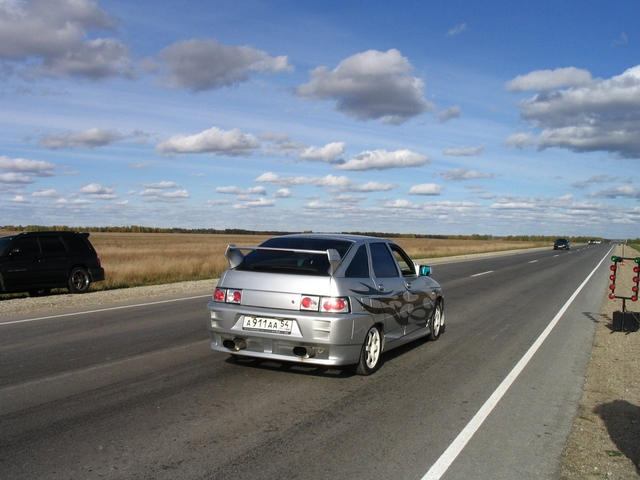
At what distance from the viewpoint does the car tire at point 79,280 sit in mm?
15922

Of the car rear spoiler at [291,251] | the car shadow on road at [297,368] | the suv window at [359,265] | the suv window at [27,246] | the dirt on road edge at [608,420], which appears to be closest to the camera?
the dirt on road edge at [608,420]

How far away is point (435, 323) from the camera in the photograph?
955 centimetres

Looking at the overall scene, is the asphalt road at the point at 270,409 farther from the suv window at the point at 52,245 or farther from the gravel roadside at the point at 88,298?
the suv window at the point at 52,245

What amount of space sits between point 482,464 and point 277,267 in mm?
3292

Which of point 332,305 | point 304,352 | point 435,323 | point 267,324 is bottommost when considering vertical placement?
point 435,323

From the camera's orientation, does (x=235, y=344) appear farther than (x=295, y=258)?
No

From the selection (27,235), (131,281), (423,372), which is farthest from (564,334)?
(131,281)

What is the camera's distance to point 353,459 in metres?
4.43

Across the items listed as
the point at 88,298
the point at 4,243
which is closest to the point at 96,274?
the point at 88,298

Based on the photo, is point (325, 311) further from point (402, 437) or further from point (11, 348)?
point (11, 348)

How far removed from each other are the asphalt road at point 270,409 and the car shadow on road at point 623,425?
1.23 feet

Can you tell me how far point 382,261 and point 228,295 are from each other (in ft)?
7.07

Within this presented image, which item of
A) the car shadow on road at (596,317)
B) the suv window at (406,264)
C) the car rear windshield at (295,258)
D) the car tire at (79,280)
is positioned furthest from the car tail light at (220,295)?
the car tire at (79,280)

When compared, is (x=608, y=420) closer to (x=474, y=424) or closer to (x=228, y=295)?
(x=474, y=424)
